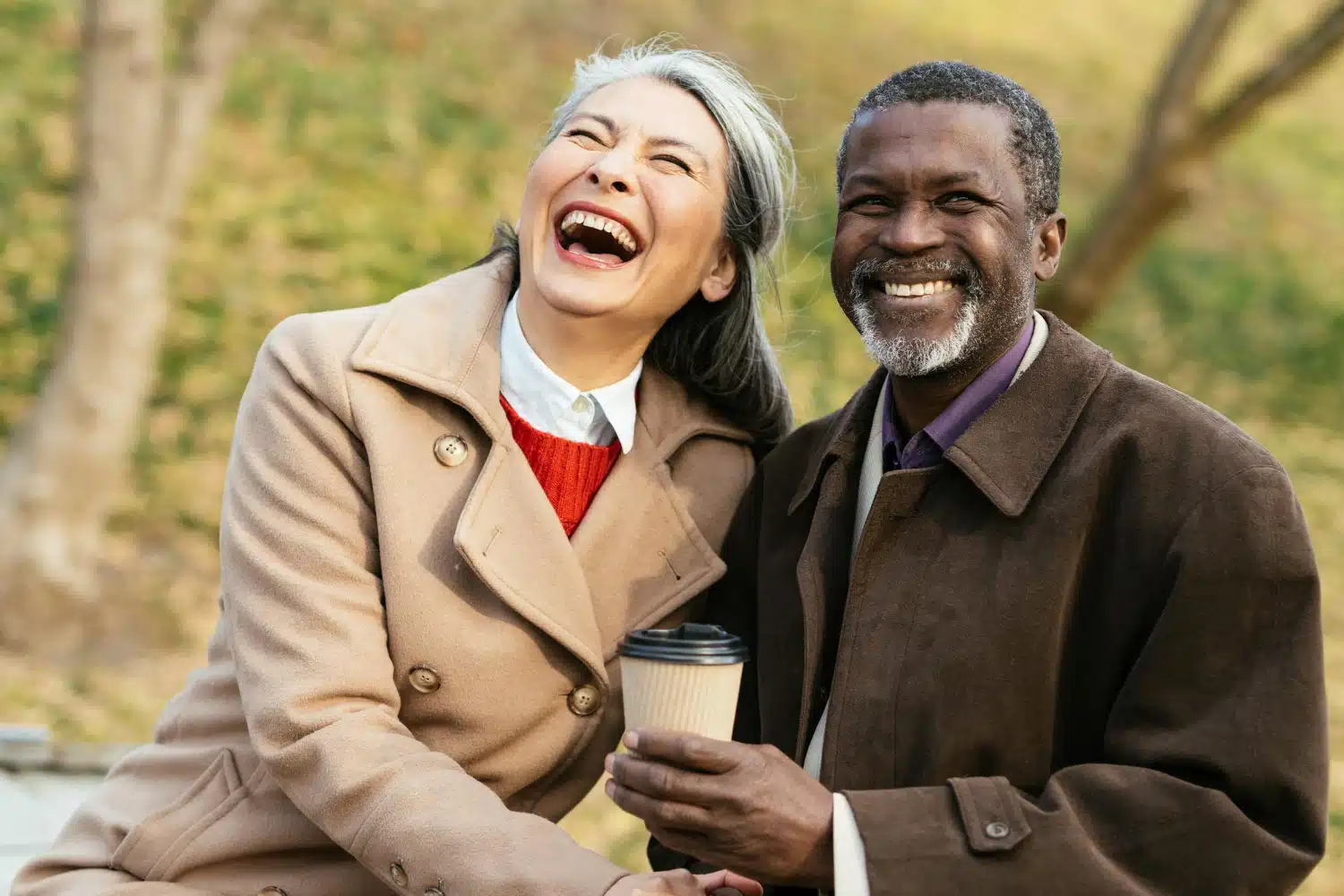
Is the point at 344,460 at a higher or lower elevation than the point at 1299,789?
higher

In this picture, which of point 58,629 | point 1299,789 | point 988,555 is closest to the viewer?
point 1299,789

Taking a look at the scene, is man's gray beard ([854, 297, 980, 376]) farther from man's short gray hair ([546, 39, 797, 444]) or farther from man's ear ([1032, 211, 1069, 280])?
man's short gray hair ([546, 39, 797, 444])

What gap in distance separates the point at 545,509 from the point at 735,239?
788 mm

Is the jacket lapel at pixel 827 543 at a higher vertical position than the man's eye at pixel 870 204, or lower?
lower

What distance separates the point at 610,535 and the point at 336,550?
56 centimetres

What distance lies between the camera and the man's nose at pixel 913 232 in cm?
292

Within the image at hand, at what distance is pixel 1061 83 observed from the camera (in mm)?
14406

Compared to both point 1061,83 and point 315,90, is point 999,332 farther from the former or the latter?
point 1061,83

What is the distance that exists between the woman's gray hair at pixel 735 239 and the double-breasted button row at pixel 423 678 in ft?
2.95

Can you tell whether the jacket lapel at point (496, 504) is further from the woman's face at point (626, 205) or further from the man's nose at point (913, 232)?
the man's nose at point (913, 232)

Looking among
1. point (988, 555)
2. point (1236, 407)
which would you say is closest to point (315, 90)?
point (1236, 407)

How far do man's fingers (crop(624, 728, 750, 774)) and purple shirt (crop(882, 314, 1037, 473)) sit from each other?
704mm

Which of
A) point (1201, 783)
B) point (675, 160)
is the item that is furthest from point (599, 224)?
point (1201, 783)

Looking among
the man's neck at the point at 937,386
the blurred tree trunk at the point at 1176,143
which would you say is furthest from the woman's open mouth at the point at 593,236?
the blurred tree trunk at the point at 1176,143
